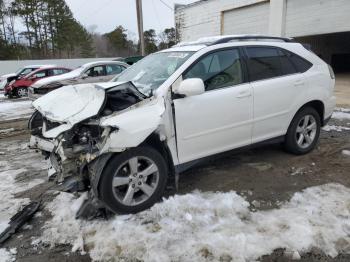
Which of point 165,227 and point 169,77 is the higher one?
point 169,77

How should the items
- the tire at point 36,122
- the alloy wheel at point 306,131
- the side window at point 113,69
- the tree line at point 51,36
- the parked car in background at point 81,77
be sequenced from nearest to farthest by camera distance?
the tire at point 36,122 < the alloy wheel at point 306,131 < the parked car in background at point 81,77 < the side window at point 113,69 < the tree line at point 51,36

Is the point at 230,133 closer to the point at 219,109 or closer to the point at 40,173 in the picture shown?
the point at 219,109

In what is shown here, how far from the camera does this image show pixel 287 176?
4.48 m

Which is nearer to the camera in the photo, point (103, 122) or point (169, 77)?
point (103, 122)

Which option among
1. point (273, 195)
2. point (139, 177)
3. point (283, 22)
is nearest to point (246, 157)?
point (273, 195)

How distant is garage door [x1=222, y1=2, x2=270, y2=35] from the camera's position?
57.0 feet

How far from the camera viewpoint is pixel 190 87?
143 inches

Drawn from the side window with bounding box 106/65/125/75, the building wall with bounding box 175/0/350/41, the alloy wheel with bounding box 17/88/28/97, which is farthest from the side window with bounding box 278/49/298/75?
the alloy wheel with bounding box 17/88/28/97

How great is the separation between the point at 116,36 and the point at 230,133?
166 feet

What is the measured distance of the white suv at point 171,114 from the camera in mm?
3371

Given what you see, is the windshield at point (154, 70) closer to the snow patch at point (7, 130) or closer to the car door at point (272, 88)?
the car door at point (272, 88)

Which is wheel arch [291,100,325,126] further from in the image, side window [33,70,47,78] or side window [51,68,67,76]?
side window [33,70,47,78]

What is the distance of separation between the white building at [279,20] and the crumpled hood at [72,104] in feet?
44.7

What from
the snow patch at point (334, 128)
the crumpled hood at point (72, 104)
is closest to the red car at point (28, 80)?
the snow patch at point (334, 128)
